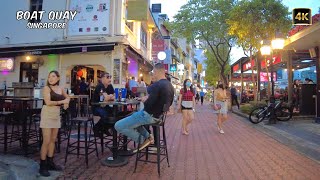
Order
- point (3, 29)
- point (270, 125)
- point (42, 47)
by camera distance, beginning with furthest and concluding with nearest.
Answer: point (3, 29), point (42, 47), point (270, 125)

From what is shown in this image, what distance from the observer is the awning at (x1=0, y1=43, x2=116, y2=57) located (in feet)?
42.5

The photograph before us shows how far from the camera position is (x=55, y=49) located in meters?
13.5

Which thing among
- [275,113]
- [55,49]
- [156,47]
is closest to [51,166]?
[55,49]

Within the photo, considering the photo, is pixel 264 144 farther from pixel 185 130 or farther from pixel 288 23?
pixel 288 23

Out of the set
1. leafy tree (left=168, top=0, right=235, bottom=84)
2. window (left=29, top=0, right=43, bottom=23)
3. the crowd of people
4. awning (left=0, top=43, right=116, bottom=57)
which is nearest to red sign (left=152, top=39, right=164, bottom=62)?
leafy tree (left=168, top=0, right=235, bottom=84)

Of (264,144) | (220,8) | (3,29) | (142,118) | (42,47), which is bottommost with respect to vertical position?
(264,144)

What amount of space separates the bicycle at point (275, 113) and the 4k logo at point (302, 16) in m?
3.83

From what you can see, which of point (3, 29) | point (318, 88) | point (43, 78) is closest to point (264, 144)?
point (318, 88)

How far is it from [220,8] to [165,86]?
17.6 m

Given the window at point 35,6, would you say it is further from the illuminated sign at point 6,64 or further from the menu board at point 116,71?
the menu board at point 116,71

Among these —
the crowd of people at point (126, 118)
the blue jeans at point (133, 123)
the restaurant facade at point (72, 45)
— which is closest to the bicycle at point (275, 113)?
the restaurant facade at point (72, 45)

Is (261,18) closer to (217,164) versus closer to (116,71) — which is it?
(116,71)

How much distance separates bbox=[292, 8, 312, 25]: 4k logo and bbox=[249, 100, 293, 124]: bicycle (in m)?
3.83

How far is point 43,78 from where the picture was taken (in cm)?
1541
